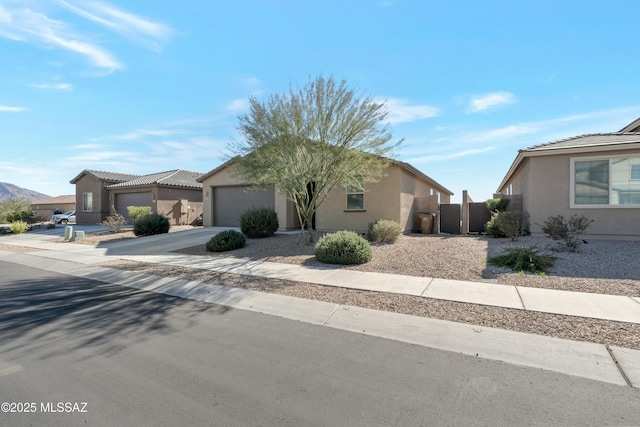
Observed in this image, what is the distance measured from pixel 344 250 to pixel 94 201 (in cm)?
2938

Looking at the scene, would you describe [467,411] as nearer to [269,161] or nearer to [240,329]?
[240,329]

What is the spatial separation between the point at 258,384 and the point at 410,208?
14.6 metres

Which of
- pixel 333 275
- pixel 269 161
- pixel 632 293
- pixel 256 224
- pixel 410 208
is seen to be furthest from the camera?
pixel 410 208

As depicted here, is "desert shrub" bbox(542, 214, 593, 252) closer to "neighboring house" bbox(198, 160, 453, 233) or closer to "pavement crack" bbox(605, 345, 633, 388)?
"neighboring house" bbox(198, 160, 453, 233)

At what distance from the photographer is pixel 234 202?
21.2 m

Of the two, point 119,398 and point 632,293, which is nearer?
point 119,398

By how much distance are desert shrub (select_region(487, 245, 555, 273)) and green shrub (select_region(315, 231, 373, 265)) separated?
11.4 ft

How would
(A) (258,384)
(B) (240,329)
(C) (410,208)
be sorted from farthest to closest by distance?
(C) (410,208)
(B) (240,329)
(A) (258,384)

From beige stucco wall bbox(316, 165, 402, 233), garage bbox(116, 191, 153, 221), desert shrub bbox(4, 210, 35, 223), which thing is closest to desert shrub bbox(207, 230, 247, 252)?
beige stucco wall bbox(316, 165, 402, 233)

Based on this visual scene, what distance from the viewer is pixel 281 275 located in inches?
344

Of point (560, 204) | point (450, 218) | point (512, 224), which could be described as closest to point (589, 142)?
point (560, 204)

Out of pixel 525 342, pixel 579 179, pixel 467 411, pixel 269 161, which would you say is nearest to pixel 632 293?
pixel 525 342

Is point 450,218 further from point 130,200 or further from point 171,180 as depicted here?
point 130,200

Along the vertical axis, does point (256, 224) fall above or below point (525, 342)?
above
